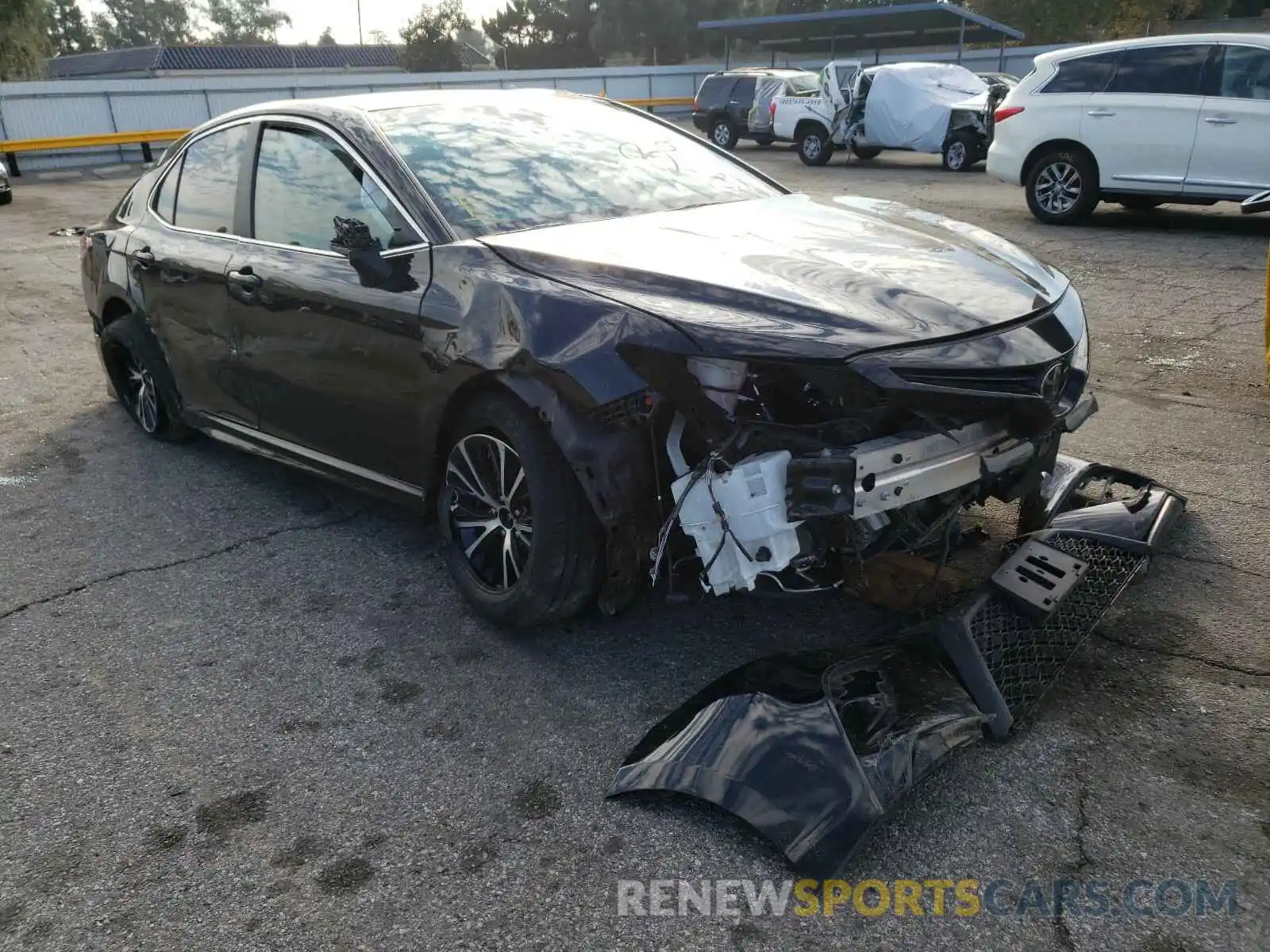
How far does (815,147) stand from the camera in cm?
1909

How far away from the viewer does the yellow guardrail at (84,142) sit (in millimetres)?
20422

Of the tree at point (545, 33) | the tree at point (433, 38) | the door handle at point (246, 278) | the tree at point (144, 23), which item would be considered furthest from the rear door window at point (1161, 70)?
the tree at point (144, 23)

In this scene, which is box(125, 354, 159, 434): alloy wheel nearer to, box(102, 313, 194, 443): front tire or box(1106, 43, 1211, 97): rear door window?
box(102, 313, 194, 443): front tire

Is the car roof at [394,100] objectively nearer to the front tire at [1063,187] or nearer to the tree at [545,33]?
the front tire at [1063,187]

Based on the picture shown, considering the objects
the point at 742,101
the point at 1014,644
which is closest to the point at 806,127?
the point at 742,101

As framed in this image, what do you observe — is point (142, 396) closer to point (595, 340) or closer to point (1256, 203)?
point (595, 340)

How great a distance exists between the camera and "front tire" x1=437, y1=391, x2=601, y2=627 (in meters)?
3.14

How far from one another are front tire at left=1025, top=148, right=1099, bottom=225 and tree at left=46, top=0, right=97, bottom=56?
8528 cm

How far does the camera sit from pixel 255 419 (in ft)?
14.5

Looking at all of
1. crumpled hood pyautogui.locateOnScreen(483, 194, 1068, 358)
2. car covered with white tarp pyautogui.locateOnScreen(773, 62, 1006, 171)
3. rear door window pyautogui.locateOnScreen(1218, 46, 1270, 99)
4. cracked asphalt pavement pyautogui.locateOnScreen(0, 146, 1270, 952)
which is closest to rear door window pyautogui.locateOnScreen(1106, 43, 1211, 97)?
rear door window pyautogui.locateOnScreen(1218, 46, 1270, 99)

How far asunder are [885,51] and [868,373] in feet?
137

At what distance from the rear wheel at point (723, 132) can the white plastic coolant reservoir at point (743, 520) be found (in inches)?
818

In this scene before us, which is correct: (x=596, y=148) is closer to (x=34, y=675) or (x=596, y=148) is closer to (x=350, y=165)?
(x=350, y=165)

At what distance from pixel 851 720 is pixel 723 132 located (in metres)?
21.7
